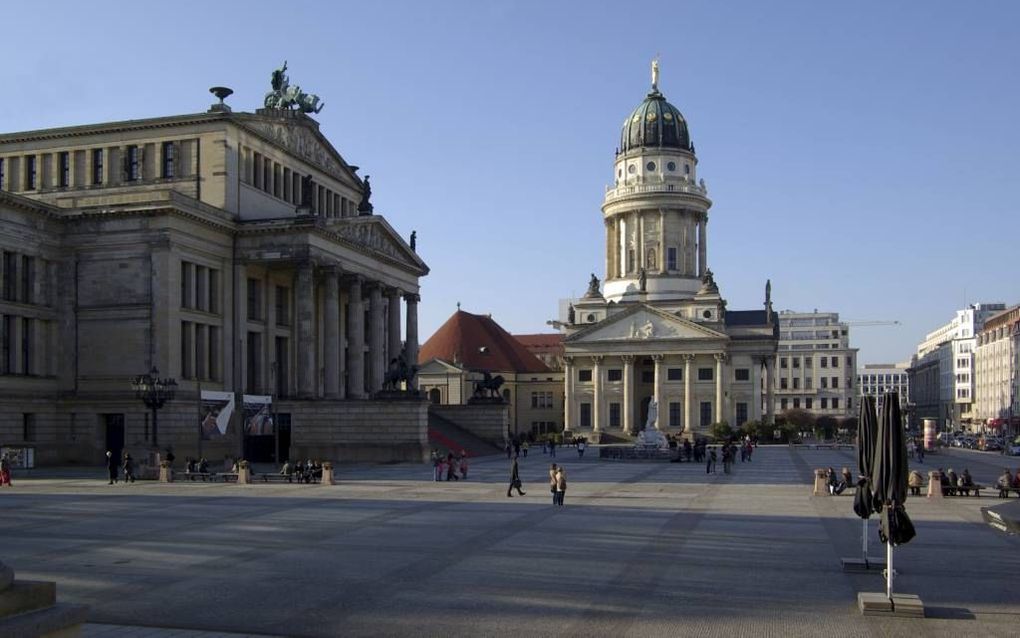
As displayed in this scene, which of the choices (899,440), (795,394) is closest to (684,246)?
(795,394)

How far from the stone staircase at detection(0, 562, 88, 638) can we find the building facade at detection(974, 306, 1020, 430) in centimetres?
15051

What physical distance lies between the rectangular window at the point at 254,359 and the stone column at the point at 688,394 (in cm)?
6887

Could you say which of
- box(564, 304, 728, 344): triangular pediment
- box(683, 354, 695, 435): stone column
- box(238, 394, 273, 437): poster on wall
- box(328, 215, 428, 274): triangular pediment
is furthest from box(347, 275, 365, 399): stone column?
box(683, 354, 695, 435): stone column

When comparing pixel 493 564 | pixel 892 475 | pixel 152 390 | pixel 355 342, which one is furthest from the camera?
pixel 355 342

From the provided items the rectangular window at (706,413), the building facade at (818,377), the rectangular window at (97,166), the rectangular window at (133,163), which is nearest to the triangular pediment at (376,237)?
the rectangular window at (133,163)

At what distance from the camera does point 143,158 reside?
225 feet

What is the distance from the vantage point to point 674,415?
13175cm

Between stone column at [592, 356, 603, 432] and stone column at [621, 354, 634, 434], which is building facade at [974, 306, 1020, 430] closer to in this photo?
stone column at [621, 354, 634, 434]

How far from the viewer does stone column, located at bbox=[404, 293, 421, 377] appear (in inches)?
3374

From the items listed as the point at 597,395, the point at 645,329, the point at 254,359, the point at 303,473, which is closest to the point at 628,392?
the point at 597,395

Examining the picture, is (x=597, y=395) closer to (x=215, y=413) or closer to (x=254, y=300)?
(x=254, y=300)

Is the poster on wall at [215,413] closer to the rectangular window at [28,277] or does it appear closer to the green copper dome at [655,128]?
the rectangular window at [28,277]

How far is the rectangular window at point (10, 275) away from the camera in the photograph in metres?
59.4

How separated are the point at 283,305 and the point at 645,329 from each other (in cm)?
6374
